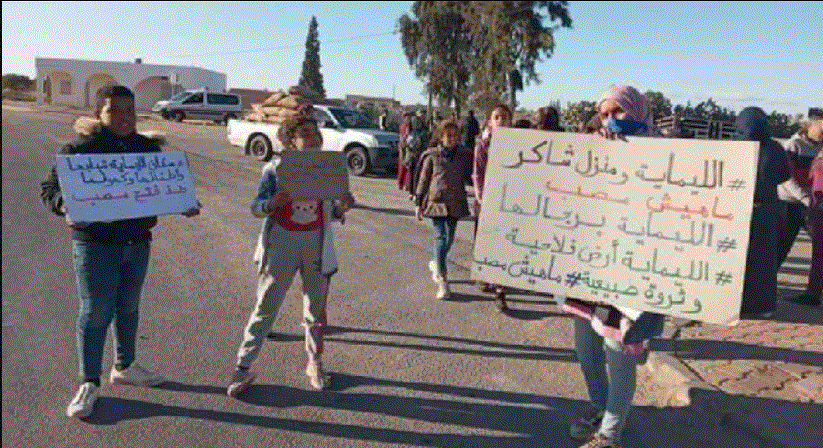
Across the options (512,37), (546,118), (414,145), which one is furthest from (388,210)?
(512,37)

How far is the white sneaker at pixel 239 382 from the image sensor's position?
4.40 metres

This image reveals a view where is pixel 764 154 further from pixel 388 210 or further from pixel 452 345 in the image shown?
pixel 388 210

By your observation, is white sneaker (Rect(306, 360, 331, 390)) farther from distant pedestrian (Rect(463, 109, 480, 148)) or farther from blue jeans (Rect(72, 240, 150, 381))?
distant pedestrian (Rect(463, 109, 480, 148))

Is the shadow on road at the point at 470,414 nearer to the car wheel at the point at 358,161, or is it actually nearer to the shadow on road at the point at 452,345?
the shadow on road at the point at 452,345

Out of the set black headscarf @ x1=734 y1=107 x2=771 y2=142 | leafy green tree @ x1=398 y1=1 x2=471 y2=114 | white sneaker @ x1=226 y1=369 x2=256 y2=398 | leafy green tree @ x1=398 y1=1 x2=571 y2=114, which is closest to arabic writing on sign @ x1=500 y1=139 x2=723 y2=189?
white sneaker @ x1=226 y1=369 x2=256 y2=398

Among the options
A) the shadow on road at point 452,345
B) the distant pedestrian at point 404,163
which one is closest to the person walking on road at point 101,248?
the shadow on road at point 452,345

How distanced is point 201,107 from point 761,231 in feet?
131

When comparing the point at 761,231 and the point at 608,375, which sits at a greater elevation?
the point at 761,231

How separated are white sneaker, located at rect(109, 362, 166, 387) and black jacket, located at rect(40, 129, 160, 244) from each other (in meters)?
0.92

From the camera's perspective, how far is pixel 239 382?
443cm

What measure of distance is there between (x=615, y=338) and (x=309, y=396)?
78.1 inches

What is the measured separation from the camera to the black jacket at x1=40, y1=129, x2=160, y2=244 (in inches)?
153

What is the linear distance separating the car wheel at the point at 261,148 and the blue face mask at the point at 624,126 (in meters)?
17.7

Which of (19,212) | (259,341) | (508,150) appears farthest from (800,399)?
(19,212)
